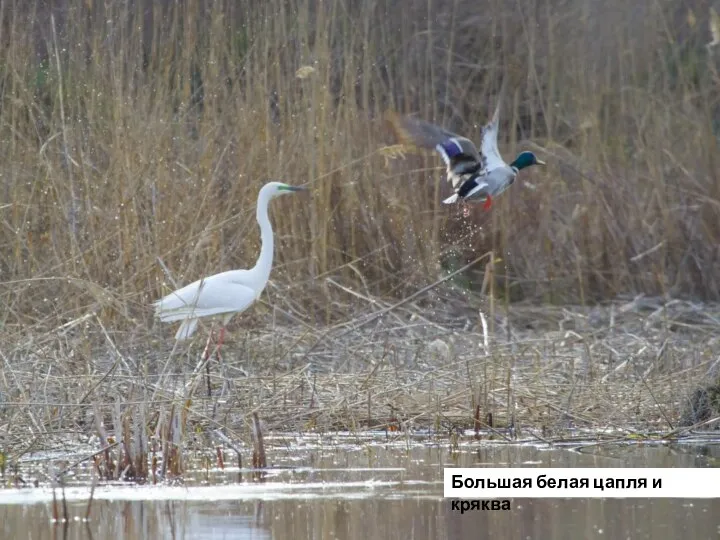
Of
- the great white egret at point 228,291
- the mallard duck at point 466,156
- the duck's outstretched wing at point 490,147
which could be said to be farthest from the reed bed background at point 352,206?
the duck's outstretched wing at point 490,147

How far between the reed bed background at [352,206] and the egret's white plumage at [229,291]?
0.60ft

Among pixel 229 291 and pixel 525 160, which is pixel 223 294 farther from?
pixel 525 160

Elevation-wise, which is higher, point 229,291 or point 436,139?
point 436,139

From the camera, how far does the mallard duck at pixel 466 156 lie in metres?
6.86

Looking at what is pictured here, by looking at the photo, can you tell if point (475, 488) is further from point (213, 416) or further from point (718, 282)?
point (718, 282)

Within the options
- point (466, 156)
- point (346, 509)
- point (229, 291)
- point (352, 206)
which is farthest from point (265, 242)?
point (346, 509)

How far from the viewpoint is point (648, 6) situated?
9969 millimetres

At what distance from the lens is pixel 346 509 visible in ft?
14.6

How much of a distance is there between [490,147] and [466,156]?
9.4 inches

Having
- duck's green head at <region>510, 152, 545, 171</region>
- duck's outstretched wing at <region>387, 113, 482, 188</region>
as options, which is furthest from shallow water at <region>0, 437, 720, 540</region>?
duck's green head at <region>510, 152, 545, 171</region>

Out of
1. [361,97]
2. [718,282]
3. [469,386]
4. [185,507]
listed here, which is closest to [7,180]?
[361,97]

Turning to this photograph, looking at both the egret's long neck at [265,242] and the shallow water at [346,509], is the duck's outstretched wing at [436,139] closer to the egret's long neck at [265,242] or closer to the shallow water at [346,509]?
the egret's long neck at [265,242]

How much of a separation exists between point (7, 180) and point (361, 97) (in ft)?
A: 7.52

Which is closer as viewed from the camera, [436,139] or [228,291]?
[436,139]
